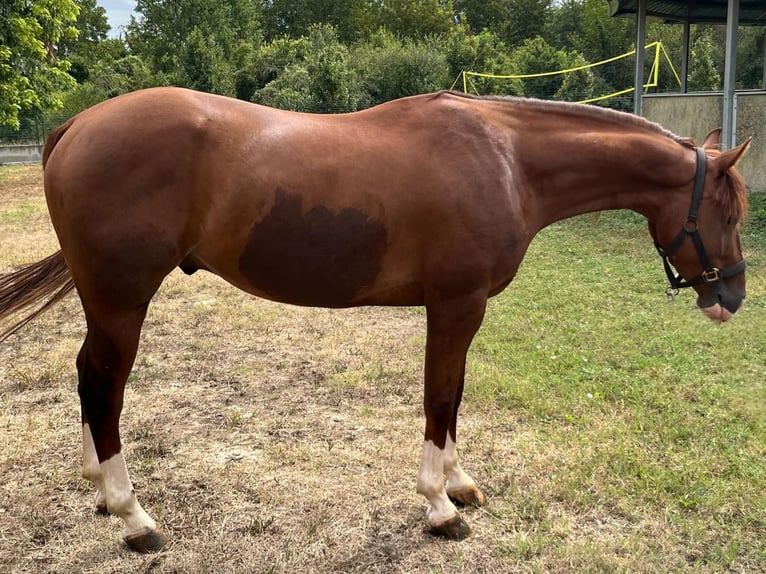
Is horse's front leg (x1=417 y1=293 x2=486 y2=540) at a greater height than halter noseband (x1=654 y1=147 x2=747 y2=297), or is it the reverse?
halter noseband (x1=654 y1=147 x2=747 y2=297)

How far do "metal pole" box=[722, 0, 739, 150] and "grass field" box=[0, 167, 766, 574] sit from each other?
17.8 feet

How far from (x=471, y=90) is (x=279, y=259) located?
1900cm

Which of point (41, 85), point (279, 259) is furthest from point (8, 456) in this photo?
point (41, 85)

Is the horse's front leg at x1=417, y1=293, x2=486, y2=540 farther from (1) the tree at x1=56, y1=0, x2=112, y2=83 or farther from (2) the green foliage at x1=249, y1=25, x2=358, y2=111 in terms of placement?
(1) the tree at x1=56, y1=0, x2=112, y2=83

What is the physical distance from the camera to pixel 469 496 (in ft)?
9.30

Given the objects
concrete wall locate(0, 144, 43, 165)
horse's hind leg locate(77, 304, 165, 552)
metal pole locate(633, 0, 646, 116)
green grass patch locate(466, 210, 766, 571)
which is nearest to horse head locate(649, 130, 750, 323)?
green grass patch locate(466, 210, 766, 571)

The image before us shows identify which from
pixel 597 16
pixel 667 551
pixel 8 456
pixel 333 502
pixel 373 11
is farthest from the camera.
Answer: pixel 373 11

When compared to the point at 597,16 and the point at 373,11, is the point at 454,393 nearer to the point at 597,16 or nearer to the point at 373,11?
the point at 597,16

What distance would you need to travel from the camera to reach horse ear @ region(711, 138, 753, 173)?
243cm

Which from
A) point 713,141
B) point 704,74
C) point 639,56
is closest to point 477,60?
point 704,74

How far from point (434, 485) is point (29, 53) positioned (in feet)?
48.4

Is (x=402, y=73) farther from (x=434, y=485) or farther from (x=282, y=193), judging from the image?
(x=434, y=485)

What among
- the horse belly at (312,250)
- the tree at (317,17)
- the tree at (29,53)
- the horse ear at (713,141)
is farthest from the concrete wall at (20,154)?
the tree at (317,17)

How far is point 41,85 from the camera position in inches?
547
